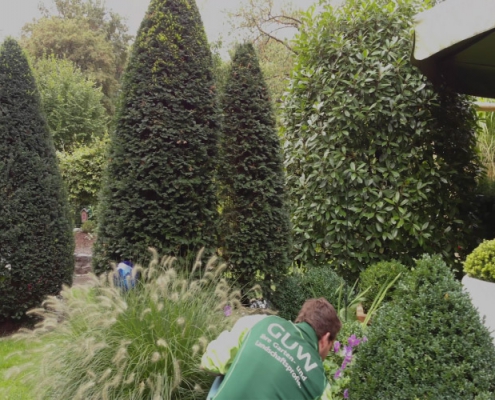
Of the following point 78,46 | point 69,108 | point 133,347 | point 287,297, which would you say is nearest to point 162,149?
point 133,347

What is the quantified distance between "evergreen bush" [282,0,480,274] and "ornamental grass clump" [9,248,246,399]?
2.41 meters

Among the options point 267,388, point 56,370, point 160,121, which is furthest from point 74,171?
point 267,388

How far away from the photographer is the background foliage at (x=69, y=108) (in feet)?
60.3

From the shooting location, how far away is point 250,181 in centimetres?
462

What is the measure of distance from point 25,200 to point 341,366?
406cm

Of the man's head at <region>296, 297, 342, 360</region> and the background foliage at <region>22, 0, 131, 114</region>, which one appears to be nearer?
the man's head at <region>296, 297, 342, 360</region>

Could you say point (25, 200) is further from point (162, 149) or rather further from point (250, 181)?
point (250, 181)

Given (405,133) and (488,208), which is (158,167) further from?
(488,208)

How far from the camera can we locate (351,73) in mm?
5262

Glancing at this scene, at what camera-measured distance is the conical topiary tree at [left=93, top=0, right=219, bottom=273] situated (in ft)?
13.7

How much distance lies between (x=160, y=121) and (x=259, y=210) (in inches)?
51.8

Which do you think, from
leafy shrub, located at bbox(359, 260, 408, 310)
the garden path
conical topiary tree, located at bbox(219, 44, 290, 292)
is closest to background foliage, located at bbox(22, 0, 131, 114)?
the garden path

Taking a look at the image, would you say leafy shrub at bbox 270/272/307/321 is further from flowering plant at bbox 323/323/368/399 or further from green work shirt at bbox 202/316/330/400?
green work shirt at bbox 202/316/330/400

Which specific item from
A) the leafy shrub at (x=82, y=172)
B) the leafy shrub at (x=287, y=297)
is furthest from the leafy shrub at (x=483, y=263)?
the leafy shrub at (x=82, y=172)
